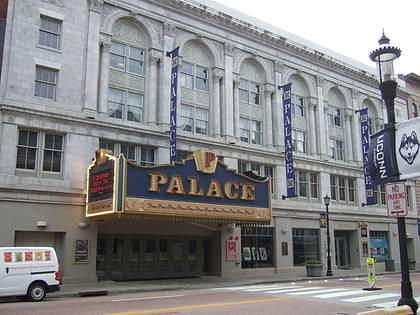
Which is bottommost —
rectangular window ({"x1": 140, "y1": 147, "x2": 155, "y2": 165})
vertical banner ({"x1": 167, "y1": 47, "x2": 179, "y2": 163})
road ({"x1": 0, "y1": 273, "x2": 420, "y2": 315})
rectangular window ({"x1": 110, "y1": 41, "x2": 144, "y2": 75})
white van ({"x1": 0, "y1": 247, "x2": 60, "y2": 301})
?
road ({"x1": 0, "y1": 273, "x2": 420, "y2": 315})

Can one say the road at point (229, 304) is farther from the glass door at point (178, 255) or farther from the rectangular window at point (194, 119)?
the rectangular window at point (194, 119)

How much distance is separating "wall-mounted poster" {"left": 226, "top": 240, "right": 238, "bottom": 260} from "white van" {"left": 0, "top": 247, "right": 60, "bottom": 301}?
14448mm

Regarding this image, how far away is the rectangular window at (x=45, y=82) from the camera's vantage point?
82.7 ft

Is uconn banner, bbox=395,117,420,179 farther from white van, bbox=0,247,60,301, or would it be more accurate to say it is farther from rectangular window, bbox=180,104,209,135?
rectangular window, bbox=180,104,209,135

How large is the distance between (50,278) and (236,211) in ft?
38.1

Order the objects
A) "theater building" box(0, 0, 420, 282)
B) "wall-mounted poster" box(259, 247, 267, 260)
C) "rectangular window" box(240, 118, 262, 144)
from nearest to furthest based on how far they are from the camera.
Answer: "theater building" box(0, 0, 420, 282) → "wall-mounted poster" box(259, 247, 267, 260) → "rectangular window" box(240, 118, 262, 144)

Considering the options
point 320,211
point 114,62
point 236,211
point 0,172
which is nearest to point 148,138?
point 114,62

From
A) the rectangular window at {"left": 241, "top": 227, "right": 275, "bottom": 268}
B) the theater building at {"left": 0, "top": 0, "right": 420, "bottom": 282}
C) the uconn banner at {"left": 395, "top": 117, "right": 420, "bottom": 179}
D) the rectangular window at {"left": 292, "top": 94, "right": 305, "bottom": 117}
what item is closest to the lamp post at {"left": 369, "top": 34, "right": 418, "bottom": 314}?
the uconn banner at {"left": 395, "top": 117, "right": 420, "bottom": 179}

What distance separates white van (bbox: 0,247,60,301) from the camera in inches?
681

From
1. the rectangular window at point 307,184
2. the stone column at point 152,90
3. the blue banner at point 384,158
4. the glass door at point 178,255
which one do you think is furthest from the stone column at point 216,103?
the blue banner at point 384,158

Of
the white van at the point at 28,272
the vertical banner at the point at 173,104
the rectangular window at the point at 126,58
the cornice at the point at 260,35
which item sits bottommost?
the white van at the point at 28,272

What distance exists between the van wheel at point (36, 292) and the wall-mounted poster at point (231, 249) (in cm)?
1503

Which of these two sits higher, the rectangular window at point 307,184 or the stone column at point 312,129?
the stone column at point 312,129

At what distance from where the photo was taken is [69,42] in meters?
26.5
